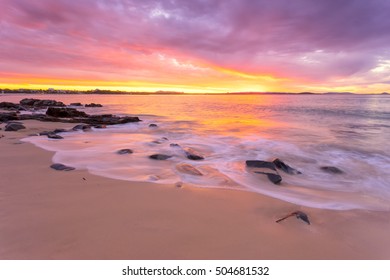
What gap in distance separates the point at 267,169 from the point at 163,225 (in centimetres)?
313

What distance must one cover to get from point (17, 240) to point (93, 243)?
2.57 feet

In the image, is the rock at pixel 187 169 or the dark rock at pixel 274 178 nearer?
→ the dark rock at pixel 274 178

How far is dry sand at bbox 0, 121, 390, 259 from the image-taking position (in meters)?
2.37

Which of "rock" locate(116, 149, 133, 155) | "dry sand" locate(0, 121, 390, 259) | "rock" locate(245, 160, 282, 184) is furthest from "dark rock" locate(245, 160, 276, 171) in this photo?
"rock" locate(116, 149, 133, 155)

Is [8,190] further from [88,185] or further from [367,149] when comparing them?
[367,149]

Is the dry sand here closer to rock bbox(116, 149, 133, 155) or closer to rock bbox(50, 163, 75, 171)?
rock bbox(50, 163, 75, 171)

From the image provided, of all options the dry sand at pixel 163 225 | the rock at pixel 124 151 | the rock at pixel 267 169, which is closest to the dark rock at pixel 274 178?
the rock at pixel 267 169

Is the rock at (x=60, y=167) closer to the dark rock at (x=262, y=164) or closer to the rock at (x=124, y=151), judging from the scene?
the rock at (x=124, y=151)

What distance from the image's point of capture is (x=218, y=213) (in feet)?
10.4

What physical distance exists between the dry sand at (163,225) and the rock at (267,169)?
993 mm

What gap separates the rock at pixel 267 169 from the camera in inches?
183

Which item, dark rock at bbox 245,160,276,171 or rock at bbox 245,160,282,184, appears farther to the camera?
dark rock at bbox 245,160,276,171

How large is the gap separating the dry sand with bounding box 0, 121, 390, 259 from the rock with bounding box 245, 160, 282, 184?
99cm

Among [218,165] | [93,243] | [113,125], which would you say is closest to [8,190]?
[93,243]
